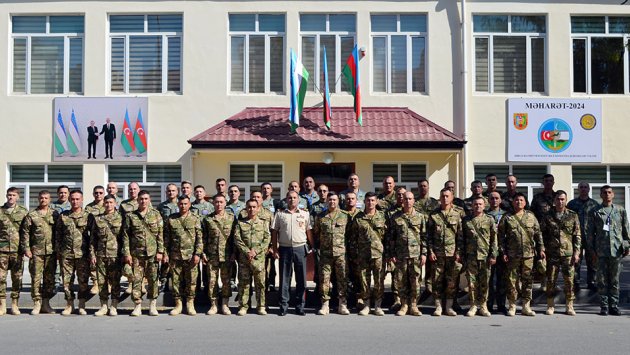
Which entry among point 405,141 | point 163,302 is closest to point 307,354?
point 163,302

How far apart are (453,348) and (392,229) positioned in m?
2.74

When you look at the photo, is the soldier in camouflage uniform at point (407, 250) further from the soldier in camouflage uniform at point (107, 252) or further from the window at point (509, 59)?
the window at point (509, 59)

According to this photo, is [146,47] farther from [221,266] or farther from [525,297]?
[525,297]

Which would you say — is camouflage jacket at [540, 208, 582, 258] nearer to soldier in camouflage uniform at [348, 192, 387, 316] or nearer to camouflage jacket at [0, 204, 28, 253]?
soldier in camouflage uniform at [348, 192, 387, 316]

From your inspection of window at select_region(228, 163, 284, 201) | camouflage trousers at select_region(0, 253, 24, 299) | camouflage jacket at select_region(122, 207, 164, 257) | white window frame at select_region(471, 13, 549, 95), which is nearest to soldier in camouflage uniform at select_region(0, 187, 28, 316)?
camouflage trousers at select_region(0, 253, 24, 299)

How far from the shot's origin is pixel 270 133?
15.5m

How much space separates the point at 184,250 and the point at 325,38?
28.1 ft

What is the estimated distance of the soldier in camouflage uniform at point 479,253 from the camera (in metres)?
9.92

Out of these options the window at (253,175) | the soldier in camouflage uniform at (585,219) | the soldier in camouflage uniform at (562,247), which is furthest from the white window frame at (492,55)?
the soldier in camouflage uniform at (562,247)

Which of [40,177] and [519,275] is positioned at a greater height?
[40,177]

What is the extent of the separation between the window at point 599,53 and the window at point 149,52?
32.4 ft

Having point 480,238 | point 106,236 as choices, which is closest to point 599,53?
point 480,238

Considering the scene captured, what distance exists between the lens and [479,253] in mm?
→ 9898

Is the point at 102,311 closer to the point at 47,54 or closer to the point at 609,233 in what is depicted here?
the point at 609,233
